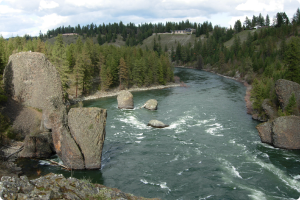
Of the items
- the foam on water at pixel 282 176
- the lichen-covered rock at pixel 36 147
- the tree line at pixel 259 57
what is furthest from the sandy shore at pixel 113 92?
the foam on water at pixel 282 176

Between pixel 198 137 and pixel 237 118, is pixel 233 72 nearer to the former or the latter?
pixel 237 118

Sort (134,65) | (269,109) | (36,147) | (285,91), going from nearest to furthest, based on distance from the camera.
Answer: (36,147) → (285,91) → (269,109) → (134,65)

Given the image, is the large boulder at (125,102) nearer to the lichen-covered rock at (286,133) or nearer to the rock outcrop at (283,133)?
the rock outcrop at (283,133)

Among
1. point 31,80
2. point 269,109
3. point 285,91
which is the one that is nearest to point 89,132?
point 31,80

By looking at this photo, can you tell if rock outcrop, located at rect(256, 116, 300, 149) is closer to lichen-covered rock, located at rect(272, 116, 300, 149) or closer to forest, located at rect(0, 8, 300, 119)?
lichen-covered rock, located at rect(272, 116, 300, 149)

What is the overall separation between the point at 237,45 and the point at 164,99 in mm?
99298

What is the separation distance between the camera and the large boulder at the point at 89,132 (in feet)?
83.8

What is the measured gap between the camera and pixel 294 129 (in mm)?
31938

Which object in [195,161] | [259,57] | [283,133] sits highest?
[259,57]

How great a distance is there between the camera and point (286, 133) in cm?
3186

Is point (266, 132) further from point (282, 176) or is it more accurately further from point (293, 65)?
point (293, 65)

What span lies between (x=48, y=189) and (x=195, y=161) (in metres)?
18.9

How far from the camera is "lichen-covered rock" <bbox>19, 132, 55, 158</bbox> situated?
2820 centimetres

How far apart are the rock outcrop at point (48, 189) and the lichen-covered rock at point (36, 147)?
16312 mm
